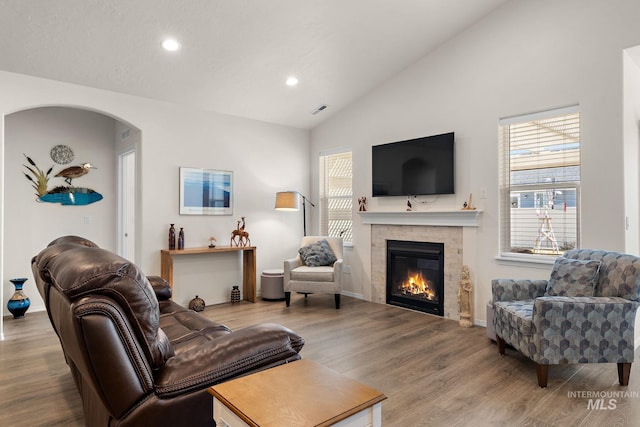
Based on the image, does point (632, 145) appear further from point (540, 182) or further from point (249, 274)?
point (249, 274)

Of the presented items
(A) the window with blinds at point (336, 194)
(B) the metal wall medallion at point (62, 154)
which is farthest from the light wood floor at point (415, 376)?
(B) the metal wall medallion at point (62, 154)

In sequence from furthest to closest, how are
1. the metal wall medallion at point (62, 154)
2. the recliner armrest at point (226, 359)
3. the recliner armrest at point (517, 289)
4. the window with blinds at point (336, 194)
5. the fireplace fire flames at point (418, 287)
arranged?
1. the window with blinds at point (336, 194)
2. the metal wall medallion at point (62, 154)
3. the fireplace fire flames at point (418, 287)
4. the recliner armrest at point (517, 289)
5. the recliner armrest at point (226, 359)

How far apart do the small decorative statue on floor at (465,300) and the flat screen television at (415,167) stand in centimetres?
97

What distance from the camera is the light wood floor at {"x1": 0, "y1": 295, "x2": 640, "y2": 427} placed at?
231cm

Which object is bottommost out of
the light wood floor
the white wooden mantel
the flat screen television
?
the light wood floor

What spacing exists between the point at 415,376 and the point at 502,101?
114 inches

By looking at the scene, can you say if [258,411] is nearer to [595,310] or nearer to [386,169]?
[595,310]

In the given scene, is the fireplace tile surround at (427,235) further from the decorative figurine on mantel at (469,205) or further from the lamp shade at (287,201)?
the lamp shade at (287,201)

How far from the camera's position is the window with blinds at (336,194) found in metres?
5.78

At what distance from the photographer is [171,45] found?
12.0ft

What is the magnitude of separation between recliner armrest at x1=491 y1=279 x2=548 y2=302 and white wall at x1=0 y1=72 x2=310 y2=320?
131 inches

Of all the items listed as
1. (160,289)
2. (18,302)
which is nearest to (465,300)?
(160,289)

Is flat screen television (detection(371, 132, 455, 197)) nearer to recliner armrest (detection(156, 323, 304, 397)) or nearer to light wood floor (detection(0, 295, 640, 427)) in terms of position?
light wood floor (detection(0, 295, 640, 427))

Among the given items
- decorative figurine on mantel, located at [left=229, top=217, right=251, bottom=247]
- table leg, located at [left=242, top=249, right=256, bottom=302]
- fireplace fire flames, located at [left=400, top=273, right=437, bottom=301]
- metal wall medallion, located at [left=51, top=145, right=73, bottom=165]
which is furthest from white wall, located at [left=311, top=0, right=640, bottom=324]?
metal wall medallion, located at [left=51, top=145, right=73, bottom=165]
